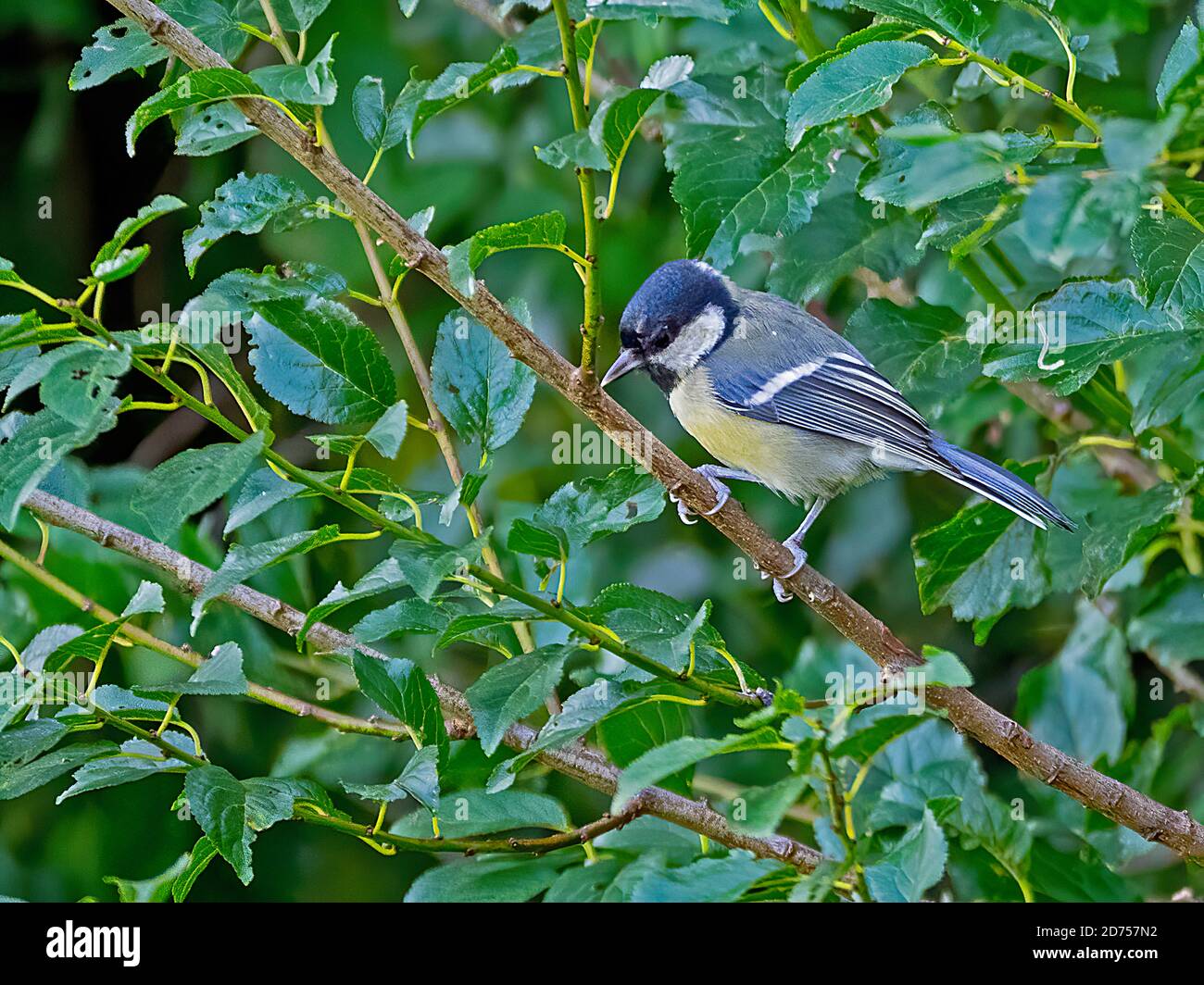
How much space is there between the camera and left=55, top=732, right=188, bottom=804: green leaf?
5.33 ft

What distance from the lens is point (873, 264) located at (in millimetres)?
2248

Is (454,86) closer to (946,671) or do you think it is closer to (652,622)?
(652,622)

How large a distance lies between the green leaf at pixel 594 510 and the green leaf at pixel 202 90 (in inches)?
24.8

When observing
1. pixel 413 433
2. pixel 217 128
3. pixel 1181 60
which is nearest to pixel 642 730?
pixel 217 128

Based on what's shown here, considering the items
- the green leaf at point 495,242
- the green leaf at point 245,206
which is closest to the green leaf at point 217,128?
the green leaf at point 245,206

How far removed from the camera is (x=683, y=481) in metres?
1.73

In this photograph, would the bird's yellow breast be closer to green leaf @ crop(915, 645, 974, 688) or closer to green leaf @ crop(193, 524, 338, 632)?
green leaf @ crop(193, 524, 338, 632)

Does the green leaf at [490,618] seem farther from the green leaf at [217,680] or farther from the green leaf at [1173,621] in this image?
the green leaf at [1173,621]

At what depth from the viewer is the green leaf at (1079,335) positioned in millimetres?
1772

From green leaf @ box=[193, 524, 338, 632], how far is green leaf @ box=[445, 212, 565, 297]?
32 cm

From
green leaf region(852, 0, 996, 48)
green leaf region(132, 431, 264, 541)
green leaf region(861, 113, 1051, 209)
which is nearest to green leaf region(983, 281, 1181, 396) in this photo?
green leaf region(852, 0, 996, 48)

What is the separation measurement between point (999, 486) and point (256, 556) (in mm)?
1540
